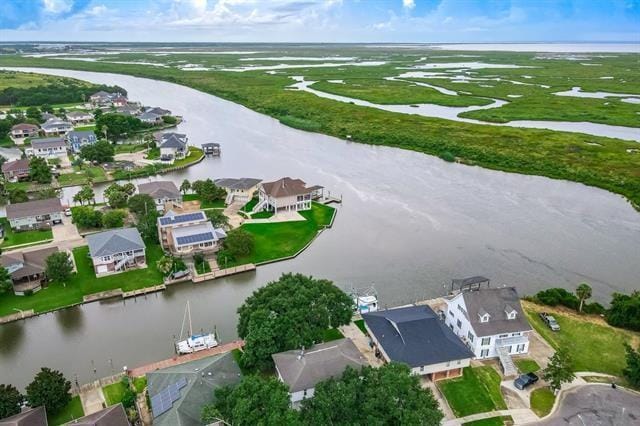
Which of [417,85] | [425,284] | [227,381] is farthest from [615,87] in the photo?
[227,381]

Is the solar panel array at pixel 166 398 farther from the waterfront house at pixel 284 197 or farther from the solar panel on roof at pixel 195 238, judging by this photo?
the waterfront house at pixel 284 197

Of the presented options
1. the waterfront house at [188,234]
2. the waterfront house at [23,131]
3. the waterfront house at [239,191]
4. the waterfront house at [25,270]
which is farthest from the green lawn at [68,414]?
the waterfront house at [23,131]

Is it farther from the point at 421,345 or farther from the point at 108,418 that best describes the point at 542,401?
the point at 108,418

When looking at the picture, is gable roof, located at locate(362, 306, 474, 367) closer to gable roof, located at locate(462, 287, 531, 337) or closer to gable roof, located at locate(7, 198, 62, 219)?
gable roof, located at locate(462, 287, 531, 337)

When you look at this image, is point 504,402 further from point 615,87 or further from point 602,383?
point 615,87

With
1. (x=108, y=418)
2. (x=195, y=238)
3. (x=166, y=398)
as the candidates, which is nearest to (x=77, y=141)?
(x=195, y=238)

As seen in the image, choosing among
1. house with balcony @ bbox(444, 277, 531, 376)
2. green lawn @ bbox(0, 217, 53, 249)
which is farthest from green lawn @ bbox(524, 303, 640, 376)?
green lawn @ bbox(0, 217, 53, 249)
